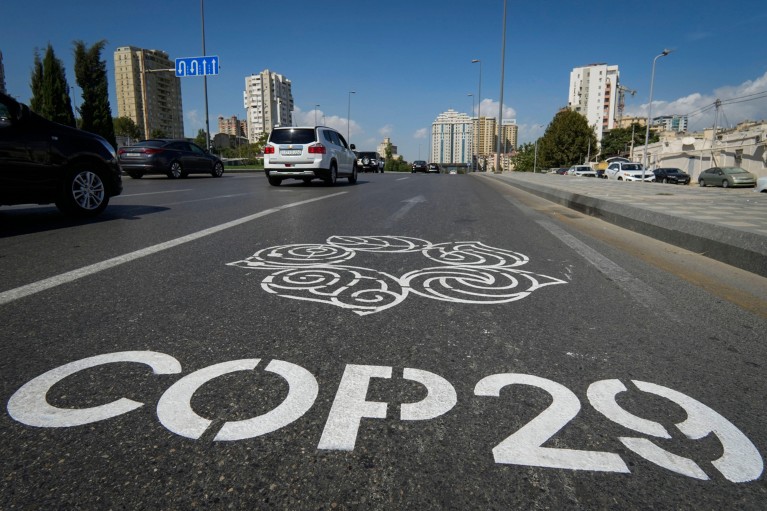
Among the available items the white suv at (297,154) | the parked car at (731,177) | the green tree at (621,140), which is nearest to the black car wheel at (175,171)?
the white suv at (297,154)

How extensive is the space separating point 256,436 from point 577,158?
272 ft

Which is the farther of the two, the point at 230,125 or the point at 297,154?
the point at 230,125

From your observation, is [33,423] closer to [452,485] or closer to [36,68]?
[452,485]

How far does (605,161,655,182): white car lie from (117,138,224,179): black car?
105ft

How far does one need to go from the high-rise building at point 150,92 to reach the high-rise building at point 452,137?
7901 centimetres

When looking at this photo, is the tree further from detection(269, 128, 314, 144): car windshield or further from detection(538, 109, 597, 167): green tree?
detection(538, 109, 597, 167): green tree

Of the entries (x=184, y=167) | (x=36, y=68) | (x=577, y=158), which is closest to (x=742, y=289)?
(x=184, y=167)

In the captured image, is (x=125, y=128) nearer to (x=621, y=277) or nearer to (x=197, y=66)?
(x=197, y=66)

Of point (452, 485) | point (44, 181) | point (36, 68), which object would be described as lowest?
point (452, 485)

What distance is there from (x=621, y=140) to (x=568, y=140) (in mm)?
32757

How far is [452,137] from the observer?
6181 inches

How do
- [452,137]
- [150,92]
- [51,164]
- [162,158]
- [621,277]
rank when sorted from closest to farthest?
[621,277] → [51,164] → [162,158] → [150,92] → [452,137]

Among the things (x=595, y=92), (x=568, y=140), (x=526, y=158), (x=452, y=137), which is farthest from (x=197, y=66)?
(x=595, y=92)

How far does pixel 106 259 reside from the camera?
4.15 metres
